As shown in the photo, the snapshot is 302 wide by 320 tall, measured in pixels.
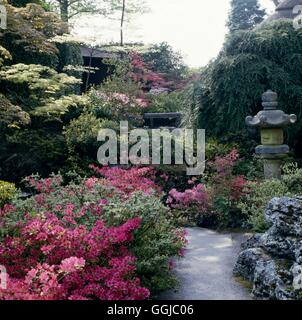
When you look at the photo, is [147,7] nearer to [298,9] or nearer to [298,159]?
[298,9]

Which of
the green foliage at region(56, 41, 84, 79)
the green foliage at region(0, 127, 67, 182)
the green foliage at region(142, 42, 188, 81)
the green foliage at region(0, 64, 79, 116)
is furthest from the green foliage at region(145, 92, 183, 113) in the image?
the green foliage at region(0, 127, 67, 182)

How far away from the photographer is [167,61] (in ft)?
71.2

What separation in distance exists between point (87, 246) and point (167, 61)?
18.6 m

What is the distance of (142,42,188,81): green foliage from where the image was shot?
21.3 m

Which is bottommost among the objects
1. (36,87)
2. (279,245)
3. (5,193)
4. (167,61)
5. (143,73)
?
(279,245)

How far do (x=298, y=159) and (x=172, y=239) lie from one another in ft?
22.3

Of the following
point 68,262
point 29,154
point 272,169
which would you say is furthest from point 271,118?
point 29,154

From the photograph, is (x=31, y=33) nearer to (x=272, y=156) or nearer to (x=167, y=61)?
(x=272, y=156)

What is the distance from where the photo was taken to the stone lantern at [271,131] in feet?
24.6

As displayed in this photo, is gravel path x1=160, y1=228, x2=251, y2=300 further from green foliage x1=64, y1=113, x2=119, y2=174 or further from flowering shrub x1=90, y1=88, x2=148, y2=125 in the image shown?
flowering shrub x1=90, y1=88, x2=148, y2=125

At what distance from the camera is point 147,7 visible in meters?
20.4

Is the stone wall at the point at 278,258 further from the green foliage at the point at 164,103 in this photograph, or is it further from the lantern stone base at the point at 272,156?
the green foliage at the point at 164,103

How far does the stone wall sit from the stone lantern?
2884 millimetres
